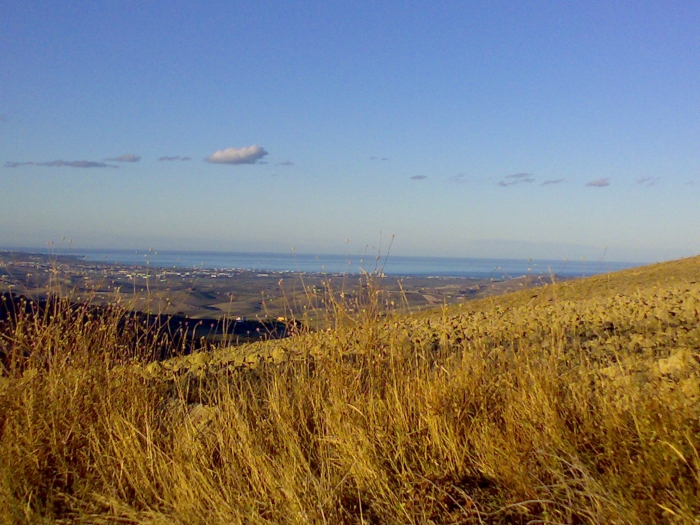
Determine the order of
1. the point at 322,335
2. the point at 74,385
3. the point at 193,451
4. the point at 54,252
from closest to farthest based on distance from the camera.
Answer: the point at 193,451 → the point at 74,385 → the point at 322,335 → the point at 54,252

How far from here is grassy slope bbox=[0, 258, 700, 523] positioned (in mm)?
3082

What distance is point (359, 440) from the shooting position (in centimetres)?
374

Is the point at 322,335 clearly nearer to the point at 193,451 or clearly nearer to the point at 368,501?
the point at 193,451

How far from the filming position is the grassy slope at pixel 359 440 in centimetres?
308

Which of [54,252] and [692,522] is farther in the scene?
[54,252]

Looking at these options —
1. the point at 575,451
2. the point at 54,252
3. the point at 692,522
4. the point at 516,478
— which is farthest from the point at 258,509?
the point at 54,252

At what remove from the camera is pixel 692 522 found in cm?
247

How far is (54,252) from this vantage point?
5.35 m

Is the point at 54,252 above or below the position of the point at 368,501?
above

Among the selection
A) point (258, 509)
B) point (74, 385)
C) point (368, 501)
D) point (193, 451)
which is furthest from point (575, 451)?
point (74, 385)

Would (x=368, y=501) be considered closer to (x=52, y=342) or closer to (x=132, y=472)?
(x=132, y=472)

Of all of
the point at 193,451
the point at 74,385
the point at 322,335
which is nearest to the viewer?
the point at 193,451

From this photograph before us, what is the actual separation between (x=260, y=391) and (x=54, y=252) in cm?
213

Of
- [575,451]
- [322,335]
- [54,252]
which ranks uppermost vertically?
[54,252]
